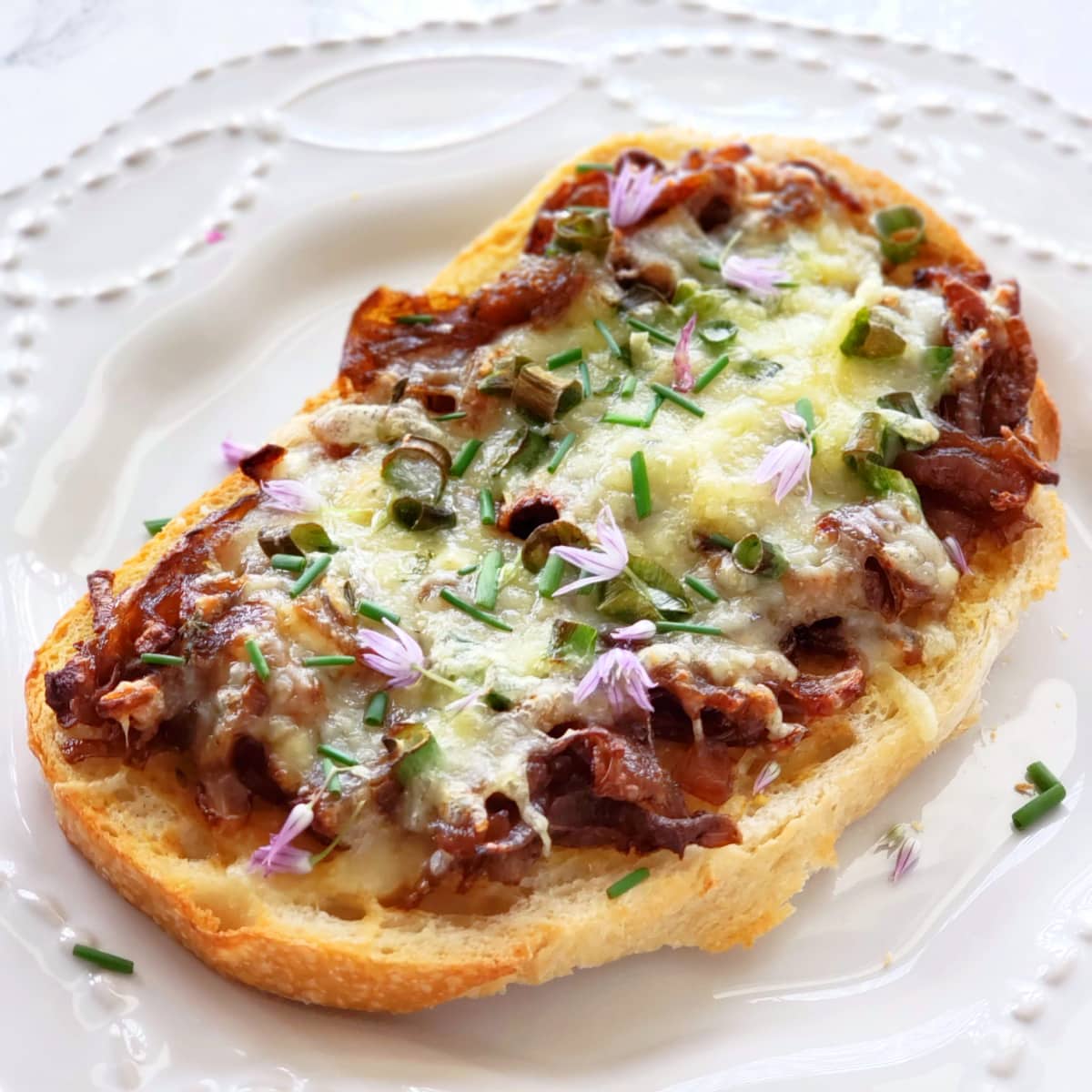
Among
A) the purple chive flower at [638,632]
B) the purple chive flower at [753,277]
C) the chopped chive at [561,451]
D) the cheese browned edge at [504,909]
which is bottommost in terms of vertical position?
the cheese browned edge at [504,909]

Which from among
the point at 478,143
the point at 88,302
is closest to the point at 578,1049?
the point at 88,302

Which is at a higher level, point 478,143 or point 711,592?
point 478,143

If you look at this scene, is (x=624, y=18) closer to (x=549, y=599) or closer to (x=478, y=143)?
(x=478, y=143)

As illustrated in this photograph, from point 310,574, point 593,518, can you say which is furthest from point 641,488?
point 310,574

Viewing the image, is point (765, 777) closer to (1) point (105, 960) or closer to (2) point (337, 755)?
(2) point (337, 755)

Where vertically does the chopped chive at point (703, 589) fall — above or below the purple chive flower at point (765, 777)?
above

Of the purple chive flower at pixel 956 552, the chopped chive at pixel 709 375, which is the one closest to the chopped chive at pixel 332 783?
the chopped chive at pixel 709 375

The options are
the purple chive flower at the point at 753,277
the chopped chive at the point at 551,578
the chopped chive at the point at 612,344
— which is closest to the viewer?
the chopped chive at the point at 551,578

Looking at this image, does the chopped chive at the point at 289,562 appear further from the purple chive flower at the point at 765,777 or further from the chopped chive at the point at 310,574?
the purple chive flower at the point at 765,777
